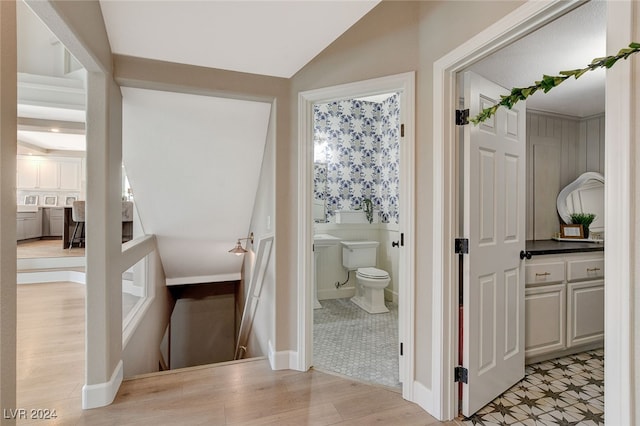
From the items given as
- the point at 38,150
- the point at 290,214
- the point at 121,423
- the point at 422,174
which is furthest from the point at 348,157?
the point at 38,150

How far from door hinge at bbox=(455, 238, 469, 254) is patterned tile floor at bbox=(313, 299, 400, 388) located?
1108mm

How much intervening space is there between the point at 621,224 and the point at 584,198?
2784mm

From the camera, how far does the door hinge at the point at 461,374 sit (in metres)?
1.71

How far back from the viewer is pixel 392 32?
1.90 m

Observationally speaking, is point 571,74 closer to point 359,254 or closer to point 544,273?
point 544,273

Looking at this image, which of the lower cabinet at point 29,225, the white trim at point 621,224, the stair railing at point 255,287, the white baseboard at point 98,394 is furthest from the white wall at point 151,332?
the lower cabinet at point 29,225

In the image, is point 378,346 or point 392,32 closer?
point 392,32

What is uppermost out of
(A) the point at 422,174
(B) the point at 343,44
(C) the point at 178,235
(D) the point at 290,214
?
(B) the point at 343,44

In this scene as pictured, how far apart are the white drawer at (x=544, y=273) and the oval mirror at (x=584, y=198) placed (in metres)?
0.99

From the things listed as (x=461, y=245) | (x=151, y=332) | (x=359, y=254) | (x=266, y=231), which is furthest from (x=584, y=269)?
(x=151, y=332)

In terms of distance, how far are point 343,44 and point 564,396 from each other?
113 inches

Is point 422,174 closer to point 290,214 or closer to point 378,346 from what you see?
point 290,214

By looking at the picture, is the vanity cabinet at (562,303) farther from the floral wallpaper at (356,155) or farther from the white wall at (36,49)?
the white wall at (36,49)

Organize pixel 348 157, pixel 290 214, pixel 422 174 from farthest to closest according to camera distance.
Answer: pixel 348 157
pixel 290 214
pixel 422 174
